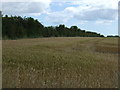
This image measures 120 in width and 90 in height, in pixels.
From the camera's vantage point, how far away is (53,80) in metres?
7.93

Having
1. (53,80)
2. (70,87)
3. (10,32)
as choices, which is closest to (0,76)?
(53,80)

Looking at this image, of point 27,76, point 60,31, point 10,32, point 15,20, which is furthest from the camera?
point 60,31

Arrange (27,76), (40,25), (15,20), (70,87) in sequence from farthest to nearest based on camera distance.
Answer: (40,25) < (15,20) < (27,76) < (70,87)

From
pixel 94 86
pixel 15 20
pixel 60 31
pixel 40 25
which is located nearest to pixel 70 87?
pixel 94 86

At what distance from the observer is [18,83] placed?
720 centimetres

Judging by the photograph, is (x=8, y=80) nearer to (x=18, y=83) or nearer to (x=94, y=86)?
(x=18, y=83)

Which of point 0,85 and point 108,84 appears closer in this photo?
point 0,85

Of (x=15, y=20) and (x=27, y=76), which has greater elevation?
(x=15, y=20)

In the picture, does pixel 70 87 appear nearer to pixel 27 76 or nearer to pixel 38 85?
pixel 38 85

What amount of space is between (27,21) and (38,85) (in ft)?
246

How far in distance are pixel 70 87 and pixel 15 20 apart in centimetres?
A: 7289

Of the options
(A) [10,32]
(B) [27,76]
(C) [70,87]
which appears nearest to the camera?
(C) [70,87]

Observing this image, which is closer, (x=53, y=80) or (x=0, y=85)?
(x=0, y=85)

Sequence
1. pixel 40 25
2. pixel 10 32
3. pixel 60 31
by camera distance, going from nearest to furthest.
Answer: pixel 10 32, pixel 40 25, pixel 60 31
